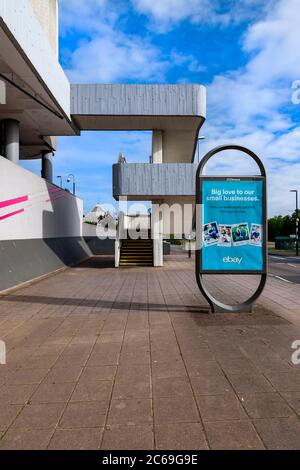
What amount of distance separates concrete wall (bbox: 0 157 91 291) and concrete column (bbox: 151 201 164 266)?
13.4ft

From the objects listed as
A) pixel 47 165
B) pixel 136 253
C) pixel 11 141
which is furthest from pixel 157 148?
pixel 47 165

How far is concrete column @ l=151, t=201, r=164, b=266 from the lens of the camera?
17.4 m

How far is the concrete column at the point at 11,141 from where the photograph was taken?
15055 millimetres

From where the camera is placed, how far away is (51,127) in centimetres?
1742

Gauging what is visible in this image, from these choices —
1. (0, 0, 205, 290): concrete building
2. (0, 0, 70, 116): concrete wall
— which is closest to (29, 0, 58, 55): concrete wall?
(0, 0, 205, 290): concrete building

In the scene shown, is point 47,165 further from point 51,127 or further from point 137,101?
point 137,101

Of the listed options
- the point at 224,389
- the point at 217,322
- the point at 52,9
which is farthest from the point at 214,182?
the point at 52,9

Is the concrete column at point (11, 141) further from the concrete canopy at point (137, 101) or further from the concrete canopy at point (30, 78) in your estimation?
the concrete canopy at point (137, 101)

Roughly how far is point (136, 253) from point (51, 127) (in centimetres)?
703

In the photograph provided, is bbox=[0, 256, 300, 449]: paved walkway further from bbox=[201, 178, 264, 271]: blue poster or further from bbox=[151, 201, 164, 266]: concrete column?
bbox=[151, 201, 164, 266]: concrete column

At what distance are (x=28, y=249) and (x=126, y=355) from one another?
889 cm

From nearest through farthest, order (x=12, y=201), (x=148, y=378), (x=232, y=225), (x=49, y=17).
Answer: (x=148, y=378)
(x=232, y=225)
(x=12, y=201)
(x=49, y=17)

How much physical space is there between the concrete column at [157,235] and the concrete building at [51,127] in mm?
46
